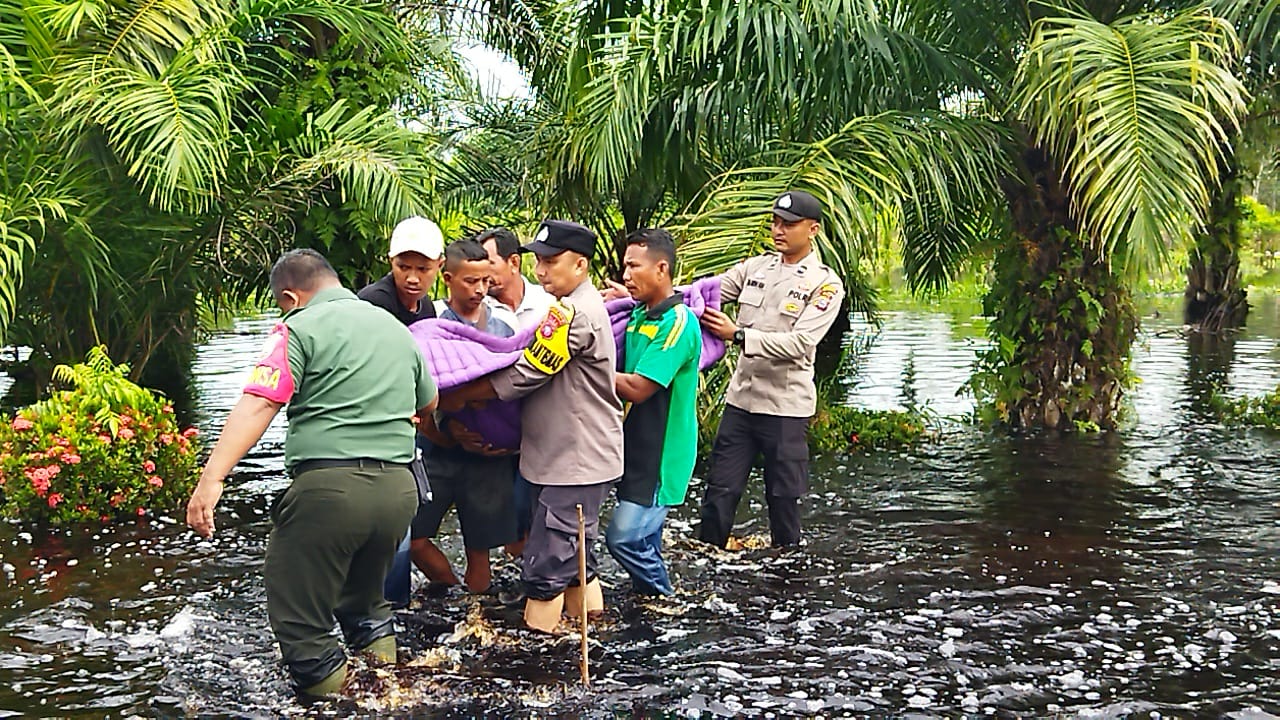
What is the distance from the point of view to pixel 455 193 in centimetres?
1412

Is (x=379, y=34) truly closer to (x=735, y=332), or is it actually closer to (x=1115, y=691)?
(x=735, y=332)

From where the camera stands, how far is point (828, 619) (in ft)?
20.4

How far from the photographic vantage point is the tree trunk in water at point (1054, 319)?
10852 millimetres

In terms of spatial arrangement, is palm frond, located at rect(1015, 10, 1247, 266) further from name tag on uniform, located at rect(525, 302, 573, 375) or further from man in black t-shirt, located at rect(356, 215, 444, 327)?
man in black t-shirt, located at rect(356, 215, 444, 327)

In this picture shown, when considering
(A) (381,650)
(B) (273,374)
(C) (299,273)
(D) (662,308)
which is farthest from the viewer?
(D) (662,308)

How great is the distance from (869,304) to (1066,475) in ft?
14.6

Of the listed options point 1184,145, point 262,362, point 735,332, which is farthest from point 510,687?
point 1184,145

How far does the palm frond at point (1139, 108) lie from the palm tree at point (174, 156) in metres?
4.38

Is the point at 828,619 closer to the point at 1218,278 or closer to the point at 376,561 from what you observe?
the point at 376,561

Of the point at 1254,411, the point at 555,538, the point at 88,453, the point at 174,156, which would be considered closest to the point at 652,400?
the point at 555,538

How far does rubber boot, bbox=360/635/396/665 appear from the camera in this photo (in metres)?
5.33

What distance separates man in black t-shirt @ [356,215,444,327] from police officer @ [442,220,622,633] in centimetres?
42

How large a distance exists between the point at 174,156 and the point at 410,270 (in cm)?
312

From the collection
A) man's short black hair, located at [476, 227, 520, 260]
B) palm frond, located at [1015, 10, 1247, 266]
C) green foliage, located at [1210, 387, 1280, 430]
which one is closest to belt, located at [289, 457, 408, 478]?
man's short black hair, located at [476, 227, 520, 260]
